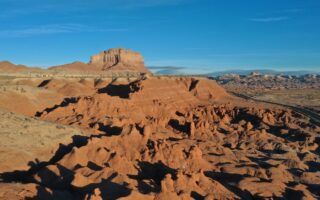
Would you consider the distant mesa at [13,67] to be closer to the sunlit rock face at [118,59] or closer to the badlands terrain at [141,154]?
the sunlit rock face at [118,59]

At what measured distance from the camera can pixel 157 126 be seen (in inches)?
1359

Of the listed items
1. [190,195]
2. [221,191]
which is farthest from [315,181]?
[190,195]

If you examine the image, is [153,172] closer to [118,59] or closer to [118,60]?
[118,60]

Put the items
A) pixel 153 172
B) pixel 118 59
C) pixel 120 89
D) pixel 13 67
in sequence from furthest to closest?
pixel 118 59 < pixel 13 67 < pixel 120 89 < pixel 153 172

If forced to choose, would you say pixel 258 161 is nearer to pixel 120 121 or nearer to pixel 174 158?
pixel 174 158

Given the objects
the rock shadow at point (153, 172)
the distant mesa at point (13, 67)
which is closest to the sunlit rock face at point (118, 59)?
the distant mesa at point (13, 67)

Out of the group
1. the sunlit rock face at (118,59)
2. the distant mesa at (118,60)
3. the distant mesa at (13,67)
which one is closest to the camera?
the distant mesa at (13,67)

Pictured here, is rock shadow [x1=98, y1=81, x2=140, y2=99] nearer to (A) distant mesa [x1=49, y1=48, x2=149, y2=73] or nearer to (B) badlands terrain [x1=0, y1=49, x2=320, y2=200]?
(B) badlands terrain [x1=0, y1=49, x2=320, y2=200]

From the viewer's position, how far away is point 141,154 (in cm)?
2328

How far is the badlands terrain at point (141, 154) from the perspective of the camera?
17375 mm

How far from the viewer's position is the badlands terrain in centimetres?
1738

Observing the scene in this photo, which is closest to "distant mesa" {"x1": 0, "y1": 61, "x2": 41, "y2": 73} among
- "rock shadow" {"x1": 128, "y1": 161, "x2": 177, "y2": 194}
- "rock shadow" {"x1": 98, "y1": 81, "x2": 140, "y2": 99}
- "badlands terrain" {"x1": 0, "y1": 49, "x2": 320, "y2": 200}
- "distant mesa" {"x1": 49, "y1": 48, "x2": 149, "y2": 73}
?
"rock shadow" {"x1": 98, "y1": 81, "x2": 140, "y2": 99}

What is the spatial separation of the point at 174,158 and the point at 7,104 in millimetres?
17907

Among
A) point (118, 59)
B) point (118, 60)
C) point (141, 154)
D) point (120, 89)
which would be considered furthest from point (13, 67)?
point (141, 154)
